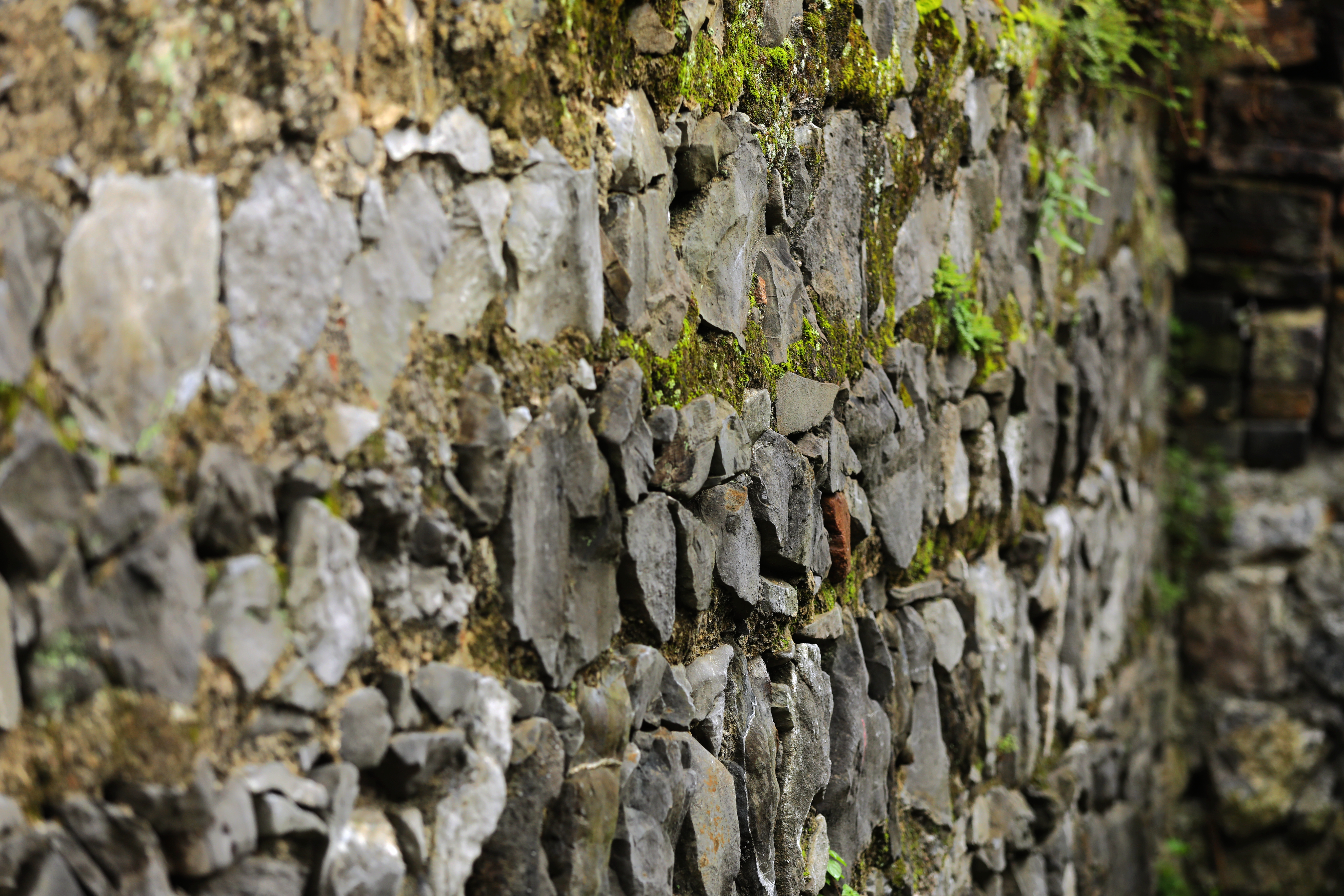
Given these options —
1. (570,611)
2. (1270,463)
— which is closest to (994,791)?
(570,611)

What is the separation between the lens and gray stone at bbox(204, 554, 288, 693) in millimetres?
926

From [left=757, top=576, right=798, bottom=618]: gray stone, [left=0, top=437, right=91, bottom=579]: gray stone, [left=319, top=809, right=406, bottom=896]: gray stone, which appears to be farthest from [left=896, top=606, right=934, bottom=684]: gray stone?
[left=0, top=437, right=91, bottom=579]: gray stone

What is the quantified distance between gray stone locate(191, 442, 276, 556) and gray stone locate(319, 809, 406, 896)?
0.26 m

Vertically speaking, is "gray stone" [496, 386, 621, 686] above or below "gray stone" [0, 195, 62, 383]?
below

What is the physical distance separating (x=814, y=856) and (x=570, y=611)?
32.6 inches

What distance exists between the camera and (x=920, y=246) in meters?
2.47

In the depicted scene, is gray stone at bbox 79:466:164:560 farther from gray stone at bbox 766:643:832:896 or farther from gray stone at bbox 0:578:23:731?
Result: gray stone at bbox 766:643:832:896

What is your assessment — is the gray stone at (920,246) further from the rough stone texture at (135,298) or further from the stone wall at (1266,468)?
the stone wall at (1266,468)

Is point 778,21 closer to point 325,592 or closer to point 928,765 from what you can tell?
point 325,592

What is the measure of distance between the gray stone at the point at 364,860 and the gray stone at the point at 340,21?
0.66 metres

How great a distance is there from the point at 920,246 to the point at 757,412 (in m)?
0.90

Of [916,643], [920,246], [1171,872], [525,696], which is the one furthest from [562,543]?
[1171,872]

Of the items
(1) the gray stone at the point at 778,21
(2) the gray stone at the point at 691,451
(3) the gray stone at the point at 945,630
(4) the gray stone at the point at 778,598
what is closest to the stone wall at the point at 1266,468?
(3) the gray stone at the point at 945,630

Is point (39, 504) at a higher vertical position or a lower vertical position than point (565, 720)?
higher
